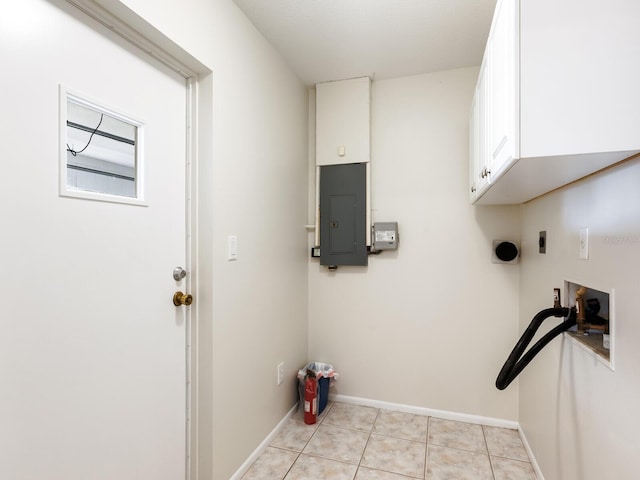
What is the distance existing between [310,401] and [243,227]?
1.30 metres

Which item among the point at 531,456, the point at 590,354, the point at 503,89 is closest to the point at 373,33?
the point at 503,89

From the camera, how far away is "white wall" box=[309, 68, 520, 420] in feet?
7.57

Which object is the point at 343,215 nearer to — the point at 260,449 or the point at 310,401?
the point at 310,401

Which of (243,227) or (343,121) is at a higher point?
(343,121)

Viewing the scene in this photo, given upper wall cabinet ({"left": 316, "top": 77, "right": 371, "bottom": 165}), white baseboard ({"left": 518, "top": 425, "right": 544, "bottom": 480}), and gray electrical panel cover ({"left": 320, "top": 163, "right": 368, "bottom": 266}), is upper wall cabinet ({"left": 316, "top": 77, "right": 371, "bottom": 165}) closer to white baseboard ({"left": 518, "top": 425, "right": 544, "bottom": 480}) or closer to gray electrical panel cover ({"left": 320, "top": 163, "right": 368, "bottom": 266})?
gray electrical panel cover ({"left": 320, "top": 163, "right": 368, "bottom": 266})

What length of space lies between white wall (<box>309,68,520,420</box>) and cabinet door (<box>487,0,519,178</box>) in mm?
974

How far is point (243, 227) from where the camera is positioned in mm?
1798

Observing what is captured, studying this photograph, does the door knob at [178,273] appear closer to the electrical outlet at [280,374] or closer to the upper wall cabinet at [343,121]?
the electrical outlet at [280,374]

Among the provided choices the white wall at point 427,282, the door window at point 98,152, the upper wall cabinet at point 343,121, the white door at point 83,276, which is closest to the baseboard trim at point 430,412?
the white wall at point 427,282

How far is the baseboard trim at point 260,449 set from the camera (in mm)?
1763

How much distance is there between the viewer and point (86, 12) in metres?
1.09

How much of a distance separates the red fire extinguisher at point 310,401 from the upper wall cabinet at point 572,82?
1840 mm

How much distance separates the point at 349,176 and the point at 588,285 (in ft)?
5.36

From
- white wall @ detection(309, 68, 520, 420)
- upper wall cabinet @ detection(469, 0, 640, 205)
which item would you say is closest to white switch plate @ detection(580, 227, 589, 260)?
upper wall cabinet @ detection(469, 0, 640, 205)
